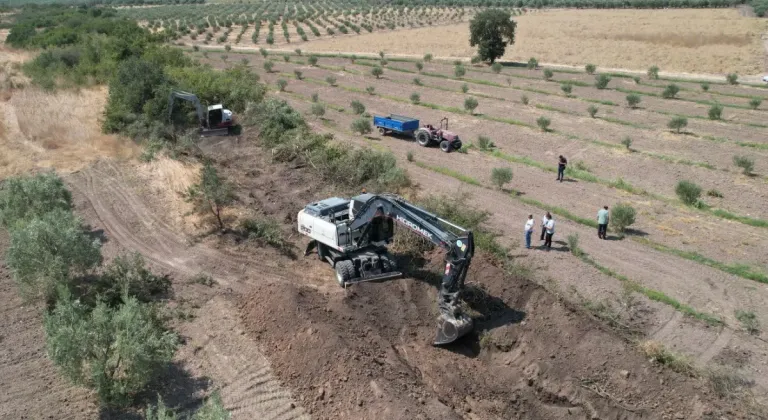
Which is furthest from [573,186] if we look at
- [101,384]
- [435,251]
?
[101,384]

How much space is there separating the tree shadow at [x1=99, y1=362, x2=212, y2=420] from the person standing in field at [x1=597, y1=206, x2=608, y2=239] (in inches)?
567

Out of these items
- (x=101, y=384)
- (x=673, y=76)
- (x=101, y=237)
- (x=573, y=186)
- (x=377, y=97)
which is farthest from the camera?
(x=673, y=76)

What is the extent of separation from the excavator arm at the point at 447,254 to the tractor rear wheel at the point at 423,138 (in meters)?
16.1

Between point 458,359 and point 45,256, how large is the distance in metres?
11.3

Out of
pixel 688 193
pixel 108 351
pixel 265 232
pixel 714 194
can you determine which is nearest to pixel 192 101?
pixel 265 232

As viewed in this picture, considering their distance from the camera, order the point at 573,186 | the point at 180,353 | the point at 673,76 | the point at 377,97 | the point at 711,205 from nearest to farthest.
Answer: the point at 180,353
the point at 711,205
the point at 573,186
the point at 377,97
the point at 673,76

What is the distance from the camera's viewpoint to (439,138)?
31.8 metres

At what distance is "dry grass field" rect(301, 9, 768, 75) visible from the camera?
63394 millimetres

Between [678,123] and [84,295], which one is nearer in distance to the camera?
[84,295]

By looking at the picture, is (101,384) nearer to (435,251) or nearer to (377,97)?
(435,251)

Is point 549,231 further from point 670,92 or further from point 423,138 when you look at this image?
point 670,92

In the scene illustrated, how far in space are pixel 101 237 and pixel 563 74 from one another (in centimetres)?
4548

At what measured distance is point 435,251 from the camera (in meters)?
19.6

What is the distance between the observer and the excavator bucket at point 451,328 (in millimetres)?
14891
